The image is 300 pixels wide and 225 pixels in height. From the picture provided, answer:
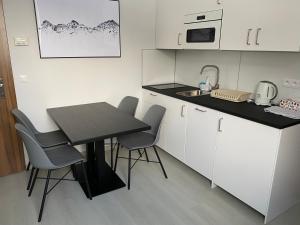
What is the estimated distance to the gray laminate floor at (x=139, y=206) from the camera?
1978mm

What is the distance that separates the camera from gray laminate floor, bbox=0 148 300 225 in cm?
198

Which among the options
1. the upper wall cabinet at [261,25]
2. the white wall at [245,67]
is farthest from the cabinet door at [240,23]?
the white wall at [245,67]

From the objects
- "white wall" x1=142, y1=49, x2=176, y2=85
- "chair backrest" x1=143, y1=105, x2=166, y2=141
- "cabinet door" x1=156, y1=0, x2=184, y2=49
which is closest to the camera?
"chair backrest" x1=143, y1=105, x2=166, y2=141

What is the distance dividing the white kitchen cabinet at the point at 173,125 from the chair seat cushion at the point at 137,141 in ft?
1.17

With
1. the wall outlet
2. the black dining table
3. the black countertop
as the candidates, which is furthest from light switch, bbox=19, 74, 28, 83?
the wall outlet

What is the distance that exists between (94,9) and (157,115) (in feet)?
4.72

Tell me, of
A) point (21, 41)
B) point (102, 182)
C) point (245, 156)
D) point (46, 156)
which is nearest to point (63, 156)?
point (46, 156)

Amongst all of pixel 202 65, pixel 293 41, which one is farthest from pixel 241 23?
pixel 202 65

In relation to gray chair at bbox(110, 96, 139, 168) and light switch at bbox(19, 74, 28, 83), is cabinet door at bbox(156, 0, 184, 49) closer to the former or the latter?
gray chair at bbox(110, 96, 139, 168)

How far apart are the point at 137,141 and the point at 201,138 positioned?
678 millimetres

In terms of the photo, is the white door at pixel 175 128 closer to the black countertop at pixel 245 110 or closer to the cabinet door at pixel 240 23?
the black countertop at pixel 245 110

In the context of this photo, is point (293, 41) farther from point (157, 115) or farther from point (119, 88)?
point (119, 88)

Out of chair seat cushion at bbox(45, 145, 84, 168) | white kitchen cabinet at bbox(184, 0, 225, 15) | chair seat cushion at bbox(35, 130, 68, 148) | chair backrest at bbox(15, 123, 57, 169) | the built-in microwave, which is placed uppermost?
white kitchen cabinet at bbox(184, 0, 225, 15)

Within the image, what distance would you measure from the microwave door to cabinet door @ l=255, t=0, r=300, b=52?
0.47m
